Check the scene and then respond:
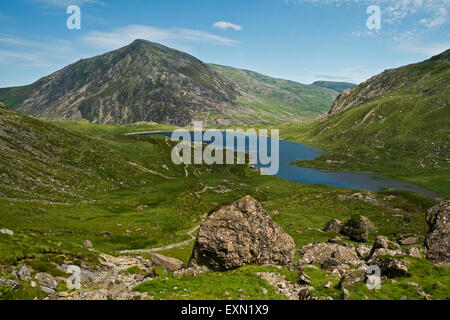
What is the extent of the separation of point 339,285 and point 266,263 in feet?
45.3

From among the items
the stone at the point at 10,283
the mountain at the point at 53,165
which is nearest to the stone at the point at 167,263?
the stone at the point at 10,283

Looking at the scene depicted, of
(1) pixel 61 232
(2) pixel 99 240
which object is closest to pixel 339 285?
(2) pixel 99 240

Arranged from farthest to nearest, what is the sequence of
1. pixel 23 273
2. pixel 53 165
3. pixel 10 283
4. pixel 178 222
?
pixel 53 165
pixel 178 222
pixel 23 273
pixel 10 283

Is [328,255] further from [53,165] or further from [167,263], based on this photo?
[53,165]

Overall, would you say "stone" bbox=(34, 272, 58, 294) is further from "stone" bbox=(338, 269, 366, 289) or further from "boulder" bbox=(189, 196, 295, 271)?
"stone" bbox=(338, 269, 366, 289)

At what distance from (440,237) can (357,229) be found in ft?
114

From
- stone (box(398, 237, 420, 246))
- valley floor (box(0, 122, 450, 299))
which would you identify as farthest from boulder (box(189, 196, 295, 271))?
stone (box(398, 237, 420, 246))

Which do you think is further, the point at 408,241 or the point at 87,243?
the point at 408,241

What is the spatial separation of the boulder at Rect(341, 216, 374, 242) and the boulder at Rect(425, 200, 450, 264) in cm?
2833

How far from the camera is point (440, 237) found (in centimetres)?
3703

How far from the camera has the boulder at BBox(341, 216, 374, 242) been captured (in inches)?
2704

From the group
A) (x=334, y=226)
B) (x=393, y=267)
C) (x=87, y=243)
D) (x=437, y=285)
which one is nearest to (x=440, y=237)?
(x=393, y=267)
